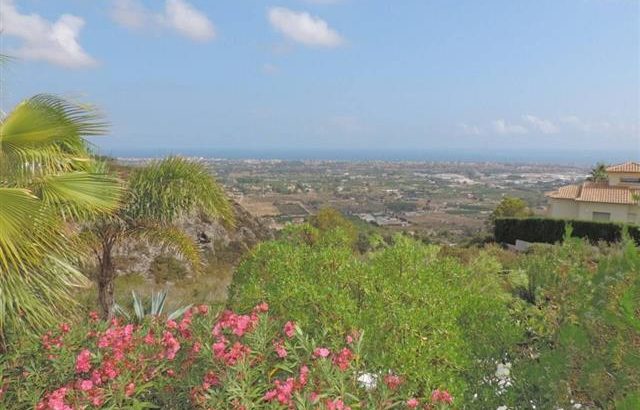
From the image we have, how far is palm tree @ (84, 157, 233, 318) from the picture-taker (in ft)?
27.2

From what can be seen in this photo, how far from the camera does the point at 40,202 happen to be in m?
4.48

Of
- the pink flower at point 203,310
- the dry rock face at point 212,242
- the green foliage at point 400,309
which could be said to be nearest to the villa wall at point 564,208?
the dry rock face at point 212,242

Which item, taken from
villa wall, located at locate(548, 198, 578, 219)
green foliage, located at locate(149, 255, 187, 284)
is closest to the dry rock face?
green foliage, located at locate(149, 255, 187, 284)

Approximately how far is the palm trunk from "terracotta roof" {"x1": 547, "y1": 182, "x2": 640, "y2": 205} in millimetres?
27135

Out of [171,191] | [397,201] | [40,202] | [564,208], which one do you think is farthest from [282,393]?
[397,201]

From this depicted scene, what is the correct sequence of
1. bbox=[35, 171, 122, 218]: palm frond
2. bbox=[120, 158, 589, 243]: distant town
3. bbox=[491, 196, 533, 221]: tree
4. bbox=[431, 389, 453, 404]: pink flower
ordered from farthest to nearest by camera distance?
bbox=[120, 158, 589, 243]: distant town, bbox=[491, 196, 533, 221]: tree, bbox=[35, 171, 122, 218]: palm frond, bbox=[431, 389, 453, 404]: pink flower

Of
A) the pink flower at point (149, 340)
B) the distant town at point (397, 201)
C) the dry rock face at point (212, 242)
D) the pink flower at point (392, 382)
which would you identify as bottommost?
the distant town at point (397, 201)

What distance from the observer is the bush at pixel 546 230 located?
23.0m

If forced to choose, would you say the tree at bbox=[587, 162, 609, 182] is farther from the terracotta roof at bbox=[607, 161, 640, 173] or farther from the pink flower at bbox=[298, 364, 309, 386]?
the pink flower at bbox=[298, 364, 309, 386]

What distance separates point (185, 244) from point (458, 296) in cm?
514

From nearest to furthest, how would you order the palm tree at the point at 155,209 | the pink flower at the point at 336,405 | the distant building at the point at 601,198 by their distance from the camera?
the pink flower at the point at 336,405, the palm tree at the point at 155,209, the distant building at the point at 601,198

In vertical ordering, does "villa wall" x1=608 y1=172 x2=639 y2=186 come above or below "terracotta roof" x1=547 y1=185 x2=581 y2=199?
above

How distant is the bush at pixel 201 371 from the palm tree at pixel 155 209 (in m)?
4.18

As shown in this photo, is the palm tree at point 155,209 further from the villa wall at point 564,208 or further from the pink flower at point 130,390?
the villa wall at point 564,208
